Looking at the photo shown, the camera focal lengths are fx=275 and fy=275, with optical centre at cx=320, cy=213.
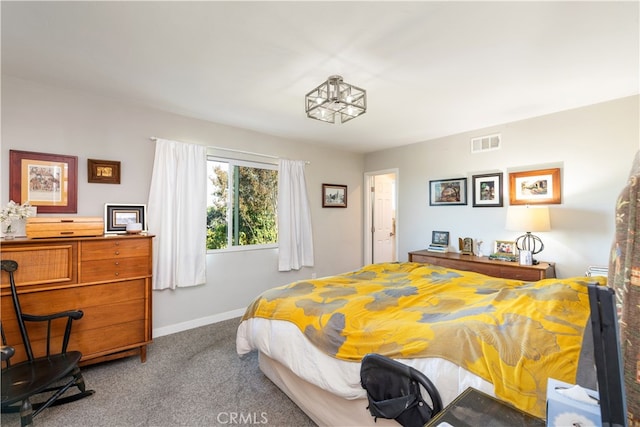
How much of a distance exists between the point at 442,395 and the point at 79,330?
2693 millimetres

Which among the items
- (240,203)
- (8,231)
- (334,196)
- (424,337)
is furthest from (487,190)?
(8,231)

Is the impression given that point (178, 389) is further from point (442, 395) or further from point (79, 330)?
point (442, 395)

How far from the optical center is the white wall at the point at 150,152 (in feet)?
8.03

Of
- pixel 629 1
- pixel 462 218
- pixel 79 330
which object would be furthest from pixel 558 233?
pixel 79 330

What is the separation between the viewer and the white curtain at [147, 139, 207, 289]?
3045 mm

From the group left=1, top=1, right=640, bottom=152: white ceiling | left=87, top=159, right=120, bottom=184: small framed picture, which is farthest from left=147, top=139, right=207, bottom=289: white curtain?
left=1, top=1, right=640, bottom=152: white ceiling

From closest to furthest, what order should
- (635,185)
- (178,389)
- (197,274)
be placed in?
(635,185)
(178,389)
(197,274)

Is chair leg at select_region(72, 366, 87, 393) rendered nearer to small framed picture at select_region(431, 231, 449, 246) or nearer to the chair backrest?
the chair backrest

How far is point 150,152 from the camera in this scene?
10.1 ft

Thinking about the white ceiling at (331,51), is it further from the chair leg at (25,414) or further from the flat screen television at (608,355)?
the chair leg at (25,414)

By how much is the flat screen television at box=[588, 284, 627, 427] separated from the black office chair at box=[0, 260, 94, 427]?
8.44ft

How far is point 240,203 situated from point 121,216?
54.3 inches

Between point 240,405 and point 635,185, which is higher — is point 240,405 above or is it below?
below

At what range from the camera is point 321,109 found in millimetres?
2264
